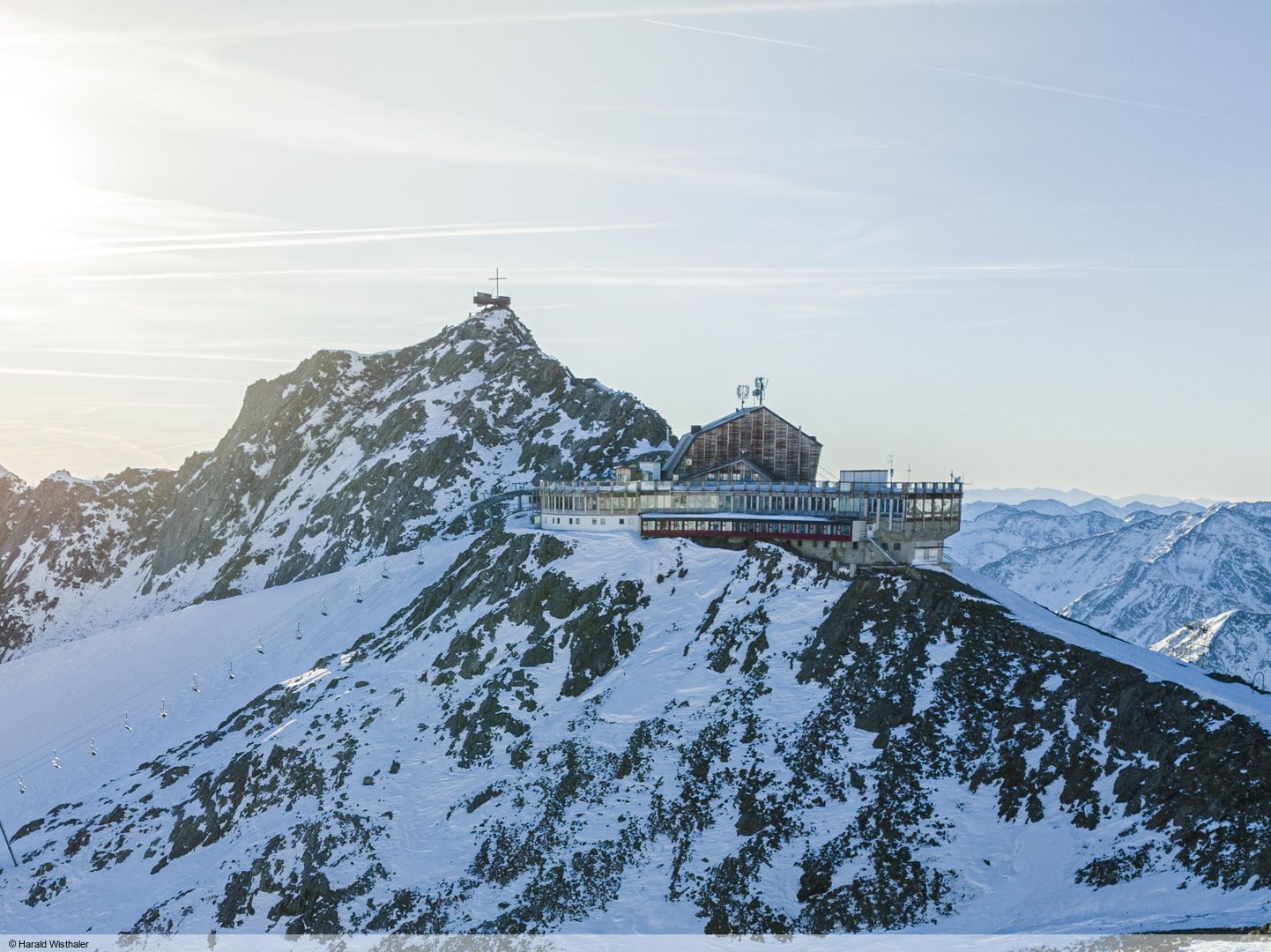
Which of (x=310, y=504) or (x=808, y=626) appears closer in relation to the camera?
(x=808, y=626)

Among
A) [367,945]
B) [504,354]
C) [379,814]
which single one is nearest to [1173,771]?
[367,945]

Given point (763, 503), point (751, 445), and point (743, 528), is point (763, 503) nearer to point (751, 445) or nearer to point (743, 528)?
point (743, 528)

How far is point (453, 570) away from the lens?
4067 inches

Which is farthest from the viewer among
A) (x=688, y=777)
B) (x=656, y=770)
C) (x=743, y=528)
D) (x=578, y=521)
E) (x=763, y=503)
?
(x=578, y=521)

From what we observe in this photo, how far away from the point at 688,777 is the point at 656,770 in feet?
9.14

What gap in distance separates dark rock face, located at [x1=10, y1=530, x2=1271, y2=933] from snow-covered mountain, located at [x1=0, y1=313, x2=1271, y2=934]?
0.20 meters

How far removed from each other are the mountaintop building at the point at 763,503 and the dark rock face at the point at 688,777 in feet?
20.2

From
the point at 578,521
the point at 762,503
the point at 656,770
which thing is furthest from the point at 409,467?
the point at 656,770

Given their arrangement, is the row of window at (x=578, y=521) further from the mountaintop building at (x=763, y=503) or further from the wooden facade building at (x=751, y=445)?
the wooden facade building at (x=751, y=445)

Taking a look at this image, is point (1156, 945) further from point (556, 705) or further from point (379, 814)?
point (379, 814)

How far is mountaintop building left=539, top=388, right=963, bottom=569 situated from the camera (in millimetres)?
83750

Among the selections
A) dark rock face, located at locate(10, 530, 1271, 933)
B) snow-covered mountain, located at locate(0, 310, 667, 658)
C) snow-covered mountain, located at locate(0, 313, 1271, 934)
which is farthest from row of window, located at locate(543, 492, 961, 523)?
snow-covered mountain, located at locate(0, 310, 667, 658)

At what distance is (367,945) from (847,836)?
3126 cm

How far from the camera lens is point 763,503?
9100cm
